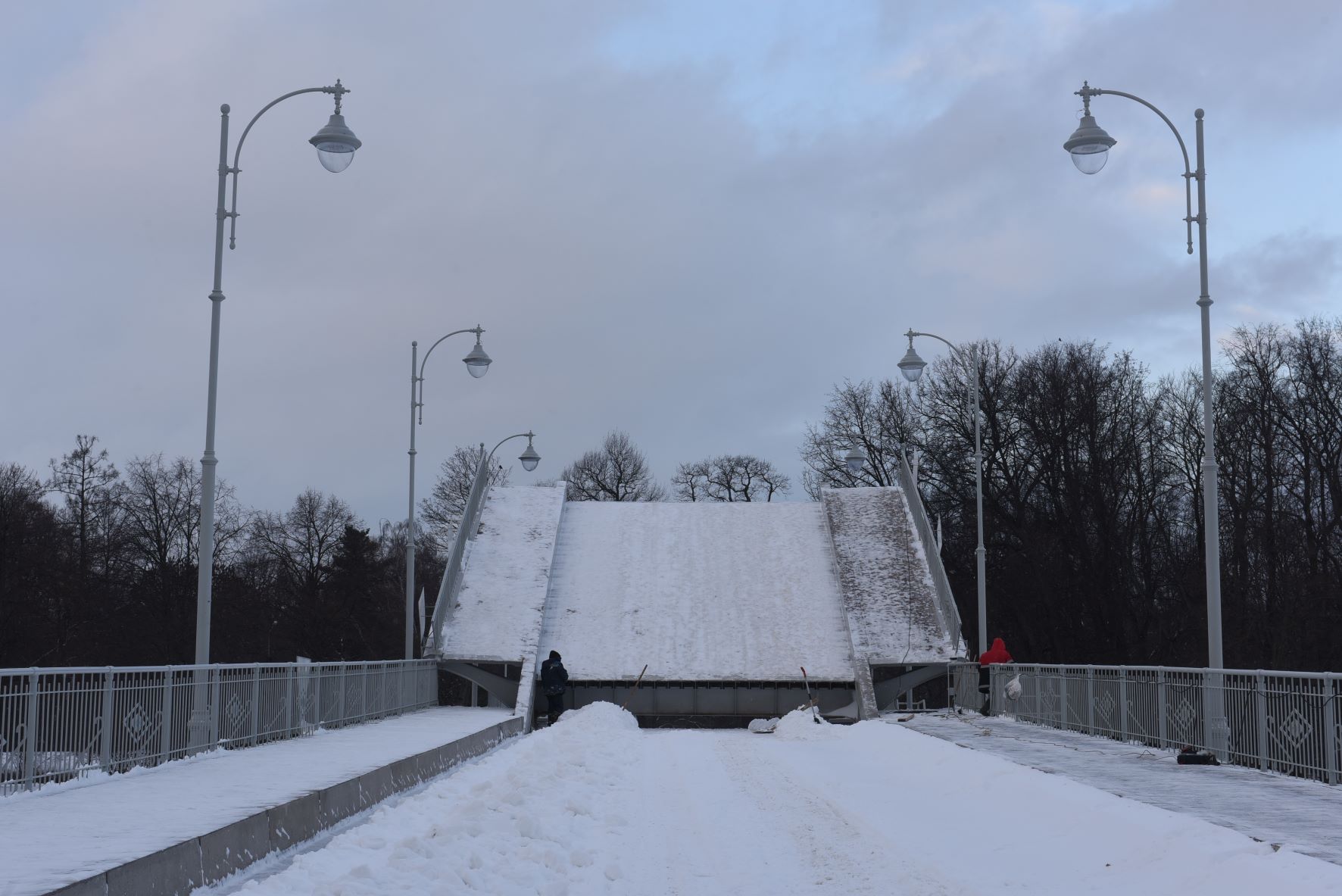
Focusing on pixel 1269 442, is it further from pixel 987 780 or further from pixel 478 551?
pixel 987 780

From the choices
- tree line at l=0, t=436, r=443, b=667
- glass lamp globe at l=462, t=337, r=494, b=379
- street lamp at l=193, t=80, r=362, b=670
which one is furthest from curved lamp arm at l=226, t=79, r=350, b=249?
tree line at l=0, t=436, r=443, b=667

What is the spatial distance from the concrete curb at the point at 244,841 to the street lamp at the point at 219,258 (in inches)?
195

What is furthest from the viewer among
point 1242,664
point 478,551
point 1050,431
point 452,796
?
point 1050,431

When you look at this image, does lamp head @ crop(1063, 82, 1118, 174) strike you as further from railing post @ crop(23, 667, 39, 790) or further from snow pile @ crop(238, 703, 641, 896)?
railing post @ crop(23, 667, 39, 790)

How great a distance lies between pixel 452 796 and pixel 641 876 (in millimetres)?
4558

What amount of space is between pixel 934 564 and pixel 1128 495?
22677 mm

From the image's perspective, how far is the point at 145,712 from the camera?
1571 cm

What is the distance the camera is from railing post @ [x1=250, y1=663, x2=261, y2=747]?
19641 millimetres

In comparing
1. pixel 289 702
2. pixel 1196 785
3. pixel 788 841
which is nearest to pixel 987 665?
pixel 289 702

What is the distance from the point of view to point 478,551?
4434 cm

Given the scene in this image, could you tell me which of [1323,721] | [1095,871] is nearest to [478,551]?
[1323,721]

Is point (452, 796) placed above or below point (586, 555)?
below

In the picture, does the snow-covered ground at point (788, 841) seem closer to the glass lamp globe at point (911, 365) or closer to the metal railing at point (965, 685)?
the metal railing at point (965, 685)

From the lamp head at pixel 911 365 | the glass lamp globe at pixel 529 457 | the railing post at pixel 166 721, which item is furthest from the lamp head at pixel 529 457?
the railing post at pixel 166 721
